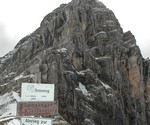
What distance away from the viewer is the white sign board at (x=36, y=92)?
23422mm

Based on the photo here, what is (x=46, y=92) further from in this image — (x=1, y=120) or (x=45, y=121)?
(x=1, y=120)

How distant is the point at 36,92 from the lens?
23.9 m

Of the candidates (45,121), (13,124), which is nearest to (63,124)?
(13,124)

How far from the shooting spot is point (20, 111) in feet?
76.0

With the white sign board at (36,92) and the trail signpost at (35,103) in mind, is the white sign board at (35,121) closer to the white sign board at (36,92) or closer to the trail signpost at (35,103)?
the trail signpost at (35,103)

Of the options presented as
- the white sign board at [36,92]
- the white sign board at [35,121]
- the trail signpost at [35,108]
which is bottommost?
the white sign board at [35,121]

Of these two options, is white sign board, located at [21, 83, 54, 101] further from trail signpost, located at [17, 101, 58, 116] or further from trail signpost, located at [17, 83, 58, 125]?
trail signpost, located at [17, 101, 58, 116]

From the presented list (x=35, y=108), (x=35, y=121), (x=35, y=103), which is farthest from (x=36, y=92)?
(x=35, y=121)

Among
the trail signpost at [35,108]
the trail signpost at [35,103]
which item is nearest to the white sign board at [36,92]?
the trail signpost at [35,103]

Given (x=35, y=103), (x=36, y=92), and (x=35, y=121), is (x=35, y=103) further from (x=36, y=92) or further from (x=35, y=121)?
(x=35, y=121)

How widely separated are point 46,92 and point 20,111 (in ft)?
6.43

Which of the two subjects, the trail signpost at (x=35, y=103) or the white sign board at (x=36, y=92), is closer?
the trail signpost at (x=35, y=103)

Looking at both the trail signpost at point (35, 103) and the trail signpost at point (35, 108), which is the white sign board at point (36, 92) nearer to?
the trail signpost at point (35, 103)

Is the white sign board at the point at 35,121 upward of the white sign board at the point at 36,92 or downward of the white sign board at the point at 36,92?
downward
